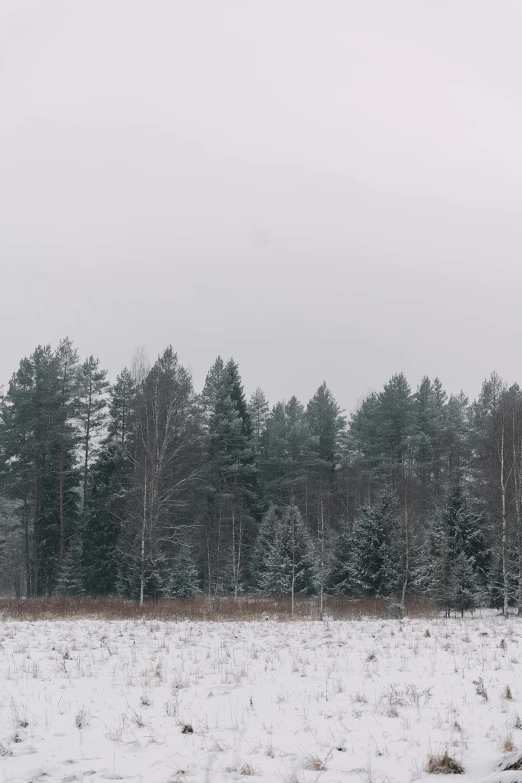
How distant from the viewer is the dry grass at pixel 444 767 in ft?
14.8

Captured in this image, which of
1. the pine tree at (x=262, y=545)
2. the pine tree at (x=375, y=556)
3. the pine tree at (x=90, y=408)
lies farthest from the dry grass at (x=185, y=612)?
the pine tree at (x=90, y=408)

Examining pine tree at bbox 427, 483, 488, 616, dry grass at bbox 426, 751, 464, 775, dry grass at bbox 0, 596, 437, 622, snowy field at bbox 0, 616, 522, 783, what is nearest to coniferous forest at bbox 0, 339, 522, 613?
pine tree at bbox 427, 483, 488, 616

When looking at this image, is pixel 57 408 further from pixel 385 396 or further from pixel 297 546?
pixel 385 396

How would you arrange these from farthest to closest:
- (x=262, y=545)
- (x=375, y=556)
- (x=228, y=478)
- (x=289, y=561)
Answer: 1. (x=228, y=478)
2. (x=262, y=545)
3. (x=289, y=561)
4. (x=375, y=556)

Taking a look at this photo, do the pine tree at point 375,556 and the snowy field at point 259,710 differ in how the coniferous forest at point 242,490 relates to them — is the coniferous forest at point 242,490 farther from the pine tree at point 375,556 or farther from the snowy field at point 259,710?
the snowy field at point 259,710

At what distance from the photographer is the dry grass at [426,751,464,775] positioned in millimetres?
4496

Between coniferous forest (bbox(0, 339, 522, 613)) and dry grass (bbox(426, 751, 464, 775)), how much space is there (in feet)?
59.9

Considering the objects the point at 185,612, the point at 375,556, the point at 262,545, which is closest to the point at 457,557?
the point at 375,556

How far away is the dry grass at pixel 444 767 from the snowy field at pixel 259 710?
0.20 feet

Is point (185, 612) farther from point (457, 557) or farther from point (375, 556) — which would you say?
point (375, 556)

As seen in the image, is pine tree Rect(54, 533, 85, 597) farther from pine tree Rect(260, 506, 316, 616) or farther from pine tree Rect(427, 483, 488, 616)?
pine tree Rect(427, 483, 488, 616)

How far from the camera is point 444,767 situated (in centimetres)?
452

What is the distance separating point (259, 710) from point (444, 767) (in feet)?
8.88

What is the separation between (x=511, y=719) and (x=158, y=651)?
7471 mm
